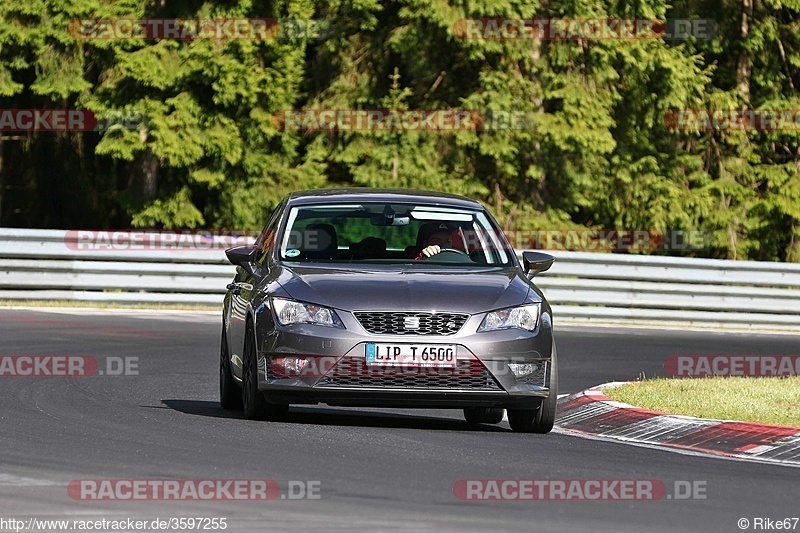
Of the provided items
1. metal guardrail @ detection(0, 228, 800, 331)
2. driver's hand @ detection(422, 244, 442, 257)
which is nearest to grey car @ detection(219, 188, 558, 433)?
driver's hand @ detection(422, 244, 442, 257)

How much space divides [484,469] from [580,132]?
848 inches

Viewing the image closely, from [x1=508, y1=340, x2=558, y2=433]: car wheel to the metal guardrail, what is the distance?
11.8 m

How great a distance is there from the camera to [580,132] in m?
30.0

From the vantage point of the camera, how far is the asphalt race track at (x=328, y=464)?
Result: 7422 mm

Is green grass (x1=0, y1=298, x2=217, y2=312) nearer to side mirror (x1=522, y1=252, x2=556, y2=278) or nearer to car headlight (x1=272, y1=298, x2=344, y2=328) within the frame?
side mirror (x1=522, y1=252, x2=556, y2=278)

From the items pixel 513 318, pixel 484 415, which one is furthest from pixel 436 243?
pixel 513 318

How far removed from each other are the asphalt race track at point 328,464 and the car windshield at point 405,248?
113 cm

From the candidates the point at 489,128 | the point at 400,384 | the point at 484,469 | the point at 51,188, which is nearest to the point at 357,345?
the point at 400,384

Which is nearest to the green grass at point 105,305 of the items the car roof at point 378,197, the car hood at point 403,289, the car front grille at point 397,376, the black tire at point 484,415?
the car roof at point 378,197

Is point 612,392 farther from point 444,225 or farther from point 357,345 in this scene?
point 357,345

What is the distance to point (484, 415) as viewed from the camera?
12.2 metres

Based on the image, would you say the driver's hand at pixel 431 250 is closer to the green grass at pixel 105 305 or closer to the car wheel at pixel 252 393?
the car wheel at pixel 252 393

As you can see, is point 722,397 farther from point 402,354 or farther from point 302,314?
point 302,314

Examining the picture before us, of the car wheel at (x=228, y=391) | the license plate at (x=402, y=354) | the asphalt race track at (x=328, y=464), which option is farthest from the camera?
the car wheel at (x=228, y=391)
